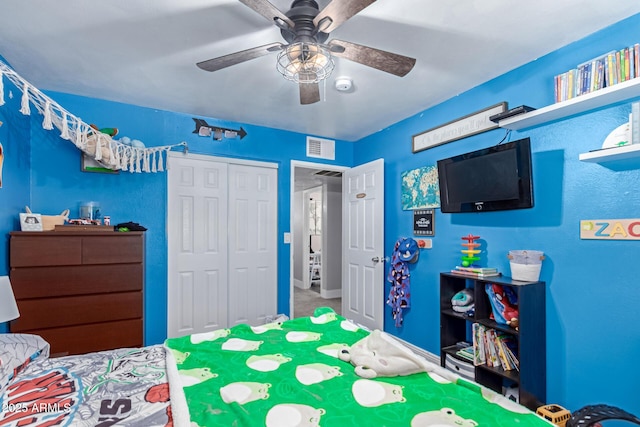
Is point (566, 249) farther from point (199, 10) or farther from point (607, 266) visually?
point (199, 10)

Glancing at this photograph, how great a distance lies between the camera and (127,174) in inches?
123

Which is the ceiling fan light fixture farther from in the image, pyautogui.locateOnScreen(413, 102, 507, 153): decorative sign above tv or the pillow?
the pillow

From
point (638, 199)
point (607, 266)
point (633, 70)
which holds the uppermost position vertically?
point (633, 70)

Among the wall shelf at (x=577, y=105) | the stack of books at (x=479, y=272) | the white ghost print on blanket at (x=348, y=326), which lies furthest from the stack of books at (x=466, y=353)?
the wall shelf at (x=577, y=105)

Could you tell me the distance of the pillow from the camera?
1338 millimetres

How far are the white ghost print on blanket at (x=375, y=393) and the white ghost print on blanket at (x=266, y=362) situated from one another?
0.41 metres

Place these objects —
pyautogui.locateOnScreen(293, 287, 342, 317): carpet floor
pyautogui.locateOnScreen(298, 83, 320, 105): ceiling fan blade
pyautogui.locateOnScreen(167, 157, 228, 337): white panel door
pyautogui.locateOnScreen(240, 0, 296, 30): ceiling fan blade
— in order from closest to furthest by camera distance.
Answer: pyautogui.locateOnScreen(240, 0, 296, 30): ceiling fan blade → pyautogui.locateOnScreen(298, 83, 320, 105): ceiling fan blade → pyautogui.locateOnScreen(167, 157, 228, 337): white panel door → pyautogui.locateOnScreen(293, 287, 342, 317): carpet floor

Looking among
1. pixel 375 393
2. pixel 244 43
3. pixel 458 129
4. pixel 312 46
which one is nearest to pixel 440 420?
pixel 375 393

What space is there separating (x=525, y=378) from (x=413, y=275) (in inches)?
54.1

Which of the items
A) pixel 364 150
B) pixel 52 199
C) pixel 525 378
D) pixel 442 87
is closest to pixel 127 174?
pixel 52 199

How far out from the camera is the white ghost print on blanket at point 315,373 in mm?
1454

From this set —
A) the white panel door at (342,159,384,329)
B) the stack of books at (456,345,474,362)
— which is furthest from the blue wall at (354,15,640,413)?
the white panel door at (342,159,384,329)

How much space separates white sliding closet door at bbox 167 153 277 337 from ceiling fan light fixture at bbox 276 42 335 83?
1943mm

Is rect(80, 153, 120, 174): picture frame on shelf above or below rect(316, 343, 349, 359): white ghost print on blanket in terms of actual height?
above
